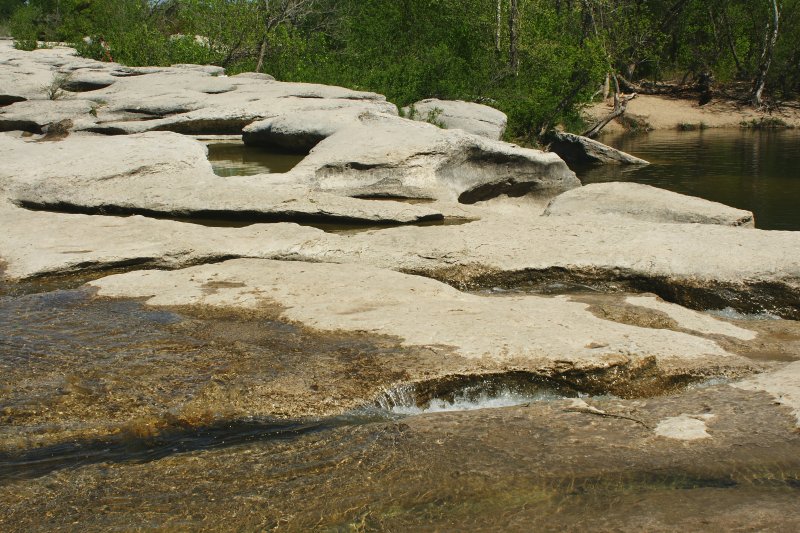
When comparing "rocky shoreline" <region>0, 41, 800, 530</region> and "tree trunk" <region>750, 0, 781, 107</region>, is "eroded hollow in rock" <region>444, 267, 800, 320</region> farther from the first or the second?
"tree trunk" <region>750, 0, 781, 107</region>

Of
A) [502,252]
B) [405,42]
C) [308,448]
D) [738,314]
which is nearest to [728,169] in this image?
[405,42]

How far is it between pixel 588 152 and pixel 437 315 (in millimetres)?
13331

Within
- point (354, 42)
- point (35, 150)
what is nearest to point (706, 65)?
point (354, 42)

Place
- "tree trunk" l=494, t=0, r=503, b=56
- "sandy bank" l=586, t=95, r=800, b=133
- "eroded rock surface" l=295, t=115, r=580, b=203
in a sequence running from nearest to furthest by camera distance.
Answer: "eroded rock surface" l=295, t=115, r=580, b=203, "tree trunk" l=494, t=0, r=503, b=56, "sandy bank" l=586, t=95, r=800, b=133

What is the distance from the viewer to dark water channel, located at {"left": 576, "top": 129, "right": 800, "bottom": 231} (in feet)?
37.5

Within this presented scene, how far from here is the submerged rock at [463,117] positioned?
12.5 metres

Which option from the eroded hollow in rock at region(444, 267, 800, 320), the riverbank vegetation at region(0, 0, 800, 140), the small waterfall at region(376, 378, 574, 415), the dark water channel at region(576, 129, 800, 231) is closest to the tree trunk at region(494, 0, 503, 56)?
the riverbank vegetation at region(0, 0, 800, 140)

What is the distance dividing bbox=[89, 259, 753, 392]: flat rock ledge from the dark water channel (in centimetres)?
604

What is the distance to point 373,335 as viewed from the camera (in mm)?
4355

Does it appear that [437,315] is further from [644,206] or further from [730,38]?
[730,38]

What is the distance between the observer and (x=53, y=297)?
5.17 m

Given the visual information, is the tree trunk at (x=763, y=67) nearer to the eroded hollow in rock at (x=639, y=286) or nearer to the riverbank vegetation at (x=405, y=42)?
the riverbank vegetation at (x=405, y=42)

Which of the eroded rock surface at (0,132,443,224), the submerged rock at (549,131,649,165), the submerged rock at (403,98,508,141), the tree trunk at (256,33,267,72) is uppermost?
the tree trunk at (256,33,267,72)

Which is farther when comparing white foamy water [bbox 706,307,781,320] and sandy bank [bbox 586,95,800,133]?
sandy bank [bbox 586,95,800,133]
